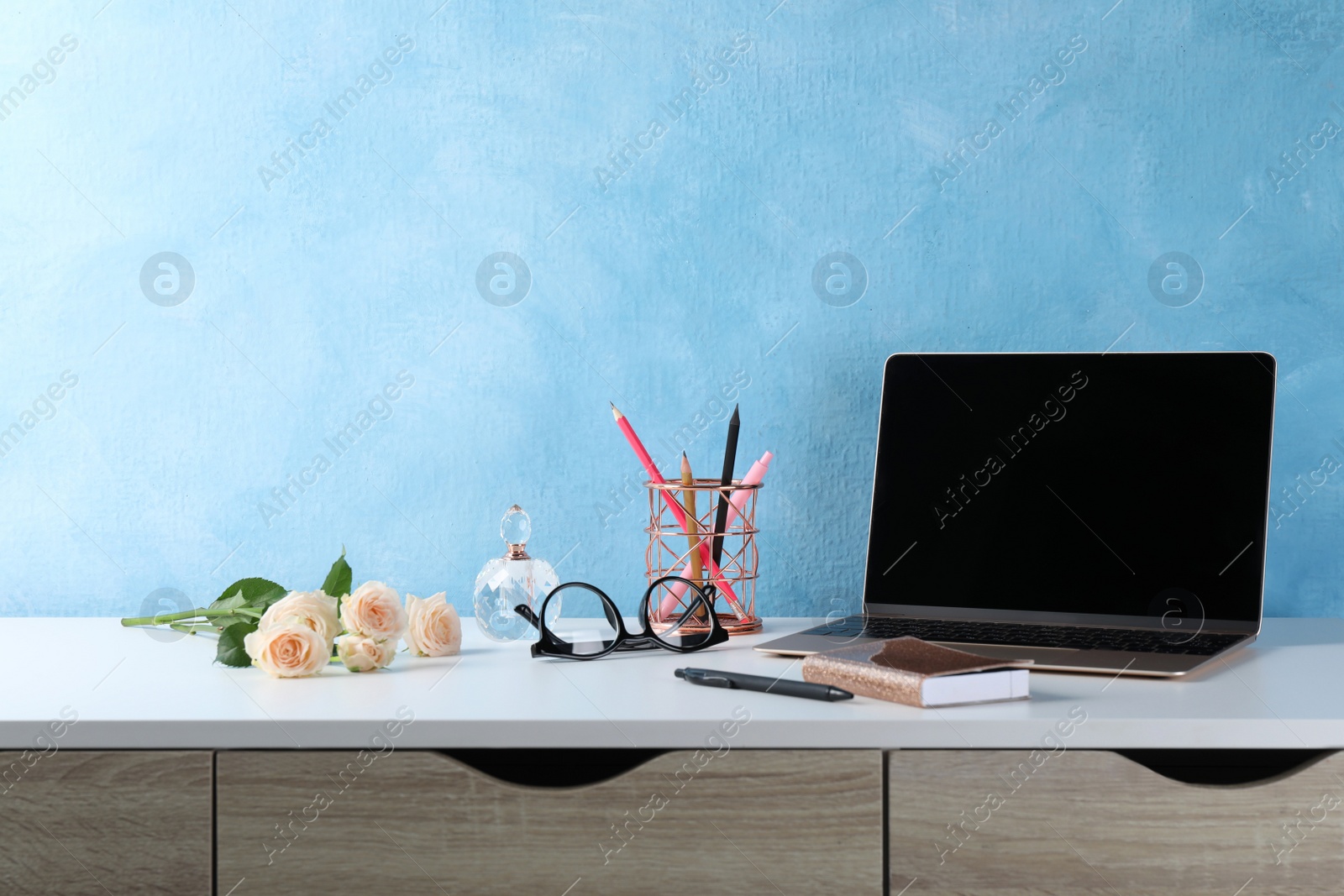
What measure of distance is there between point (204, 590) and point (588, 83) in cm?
80

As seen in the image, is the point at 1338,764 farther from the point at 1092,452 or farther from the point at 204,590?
the point at 204,590

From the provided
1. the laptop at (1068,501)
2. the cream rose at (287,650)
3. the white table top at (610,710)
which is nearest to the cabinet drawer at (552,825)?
the white table top at (610,710)

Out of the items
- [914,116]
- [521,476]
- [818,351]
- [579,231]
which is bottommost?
[521,476]

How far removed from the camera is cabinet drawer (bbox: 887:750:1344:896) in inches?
29.5

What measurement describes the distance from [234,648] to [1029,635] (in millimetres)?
778

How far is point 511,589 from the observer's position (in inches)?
43.3

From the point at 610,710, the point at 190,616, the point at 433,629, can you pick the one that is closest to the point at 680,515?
the point at 433,629

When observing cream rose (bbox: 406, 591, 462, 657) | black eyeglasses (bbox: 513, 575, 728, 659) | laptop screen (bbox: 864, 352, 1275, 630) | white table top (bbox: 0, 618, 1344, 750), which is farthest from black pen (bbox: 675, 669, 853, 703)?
laptop screen (bbox: 864, 352, 1275, 630)

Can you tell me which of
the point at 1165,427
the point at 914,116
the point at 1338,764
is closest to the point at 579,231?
the point at 914,116

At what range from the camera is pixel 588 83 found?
50.5 inches

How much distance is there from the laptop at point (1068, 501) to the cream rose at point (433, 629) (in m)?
0.31

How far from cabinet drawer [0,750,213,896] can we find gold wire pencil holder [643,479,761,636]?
0.50 m

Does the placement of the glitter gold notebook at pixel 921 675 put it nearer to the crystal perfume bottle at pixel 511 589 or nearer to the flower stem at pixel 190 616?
the crystal perfume bottle at pixel 511 589

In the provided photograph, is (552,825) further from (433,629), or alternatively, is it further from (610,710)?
(433,629)
